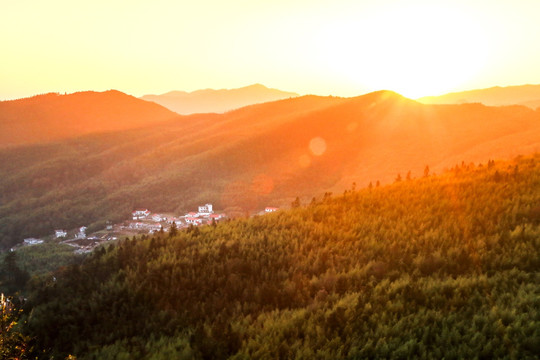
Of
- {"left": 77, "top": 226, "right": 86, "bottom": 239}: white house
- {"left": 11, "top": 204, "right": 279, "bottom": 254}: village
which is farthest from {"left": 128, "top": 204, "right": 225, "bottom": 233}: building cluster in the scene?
{"left": 77, "top": 226, "right": 86, "bottom": 239}: white house

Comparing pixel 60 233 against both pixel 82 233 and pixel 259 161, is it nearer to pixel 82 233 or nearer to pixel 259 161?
pixel 82 233

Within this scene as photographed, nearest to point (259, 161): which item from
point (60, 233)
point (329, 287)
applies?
point (60, 233)

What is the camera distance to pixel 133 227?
9944 cm

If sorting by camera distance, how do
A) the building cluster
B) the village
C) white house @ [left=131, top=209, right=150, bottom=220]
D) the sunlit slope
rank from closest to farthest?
the village → the building cluster → white house @ [left=131, top=209, right=150, bottom=220] → the sunlit slope

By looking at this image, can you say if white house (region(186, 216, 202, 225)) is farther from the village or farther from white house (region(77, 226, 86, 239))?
white house (region(77, 226, 86, 239))

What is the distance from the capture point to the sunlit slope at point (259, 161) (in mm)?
111875

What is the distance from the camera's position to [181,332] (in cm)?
793

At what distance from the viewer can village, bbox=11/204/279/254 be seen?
90.0 meters

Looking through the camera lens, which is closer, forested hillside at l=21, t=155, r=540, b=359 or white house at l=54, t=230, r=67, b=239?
forested hillside at l=21, t=155, r=540, b=359

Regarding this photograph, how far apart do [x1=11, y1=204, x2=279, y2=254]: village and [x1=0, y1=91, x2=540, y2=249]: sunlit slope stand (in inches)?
268

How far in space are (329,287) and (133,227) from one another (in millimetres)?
99802

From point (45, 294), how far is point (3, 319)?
21.6 ft

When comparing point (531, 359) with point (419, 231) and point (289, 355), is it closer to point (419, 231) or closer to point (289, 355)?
point (289, 355)

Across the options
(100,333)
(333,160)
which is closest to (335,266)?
(100,333)
